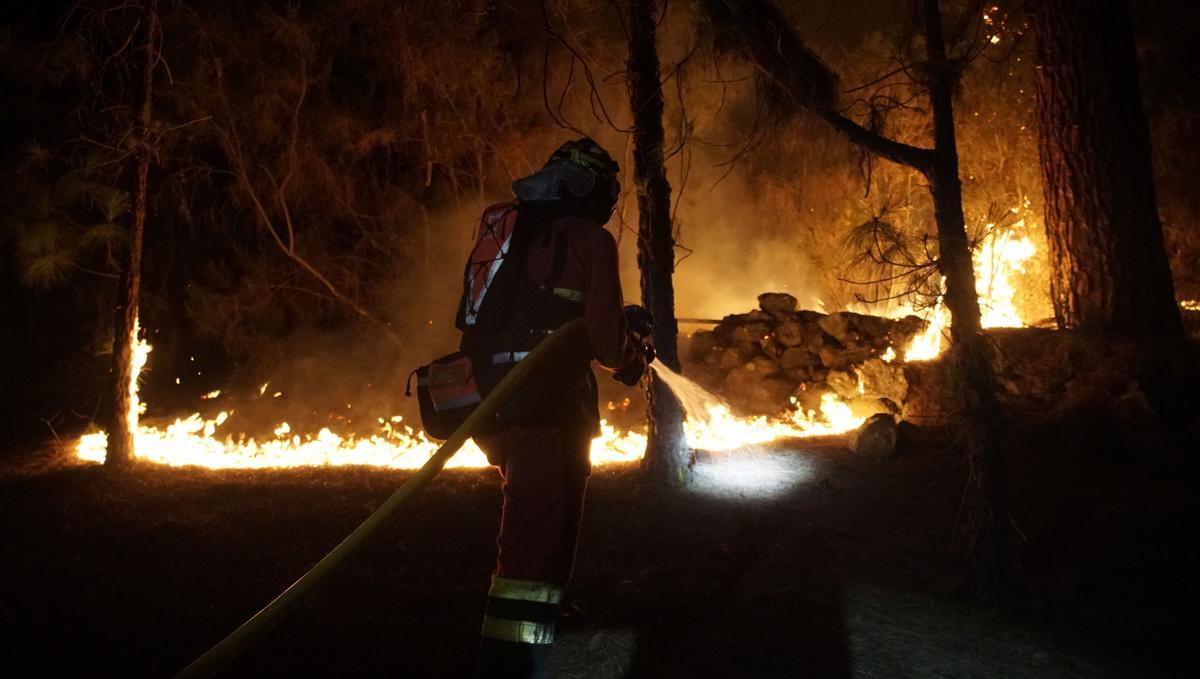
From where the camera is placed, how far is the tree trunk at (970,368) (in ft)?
12.1

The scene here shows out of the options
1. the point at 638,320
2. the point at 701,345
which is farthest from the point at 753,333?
the point at 638,320

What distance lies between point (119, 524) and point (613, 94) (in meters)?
9.36

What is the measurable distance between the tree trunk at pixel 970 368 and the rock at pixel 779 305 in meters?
6.03

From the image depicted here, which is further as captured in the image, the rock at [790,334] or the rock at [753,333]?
the rock at [753,333]

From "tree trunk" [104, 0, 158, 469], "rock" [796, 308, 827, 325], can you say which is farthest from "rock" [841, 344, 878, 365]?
"tree trunk" [104, 0, 158, 469]

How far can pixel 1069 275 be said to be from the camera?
693 cm

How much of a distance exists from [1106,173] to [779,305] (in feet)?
13.4

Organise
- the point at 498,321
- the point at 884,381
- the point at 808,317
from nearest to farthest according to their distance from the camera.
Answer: the point at 498,321 → the point at 884,381 → the point at 808,317

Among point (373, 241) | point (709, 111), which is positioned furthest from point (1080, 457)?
point (373, 241)

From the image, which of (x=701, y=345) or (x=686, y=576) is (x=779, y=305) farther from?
(x=686, y=576)

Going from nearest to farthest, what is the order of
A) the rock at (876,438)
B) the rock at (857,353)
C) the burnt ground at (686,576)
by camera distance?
1. the burnt ground at (686,576)
2. the rock at (876,438)
3. the rock at (857,353)

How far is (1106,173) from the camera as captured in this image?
6703 millimetres

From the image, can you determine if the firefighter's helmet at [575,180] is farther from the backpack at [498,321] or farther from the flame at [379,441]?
the flame at [379,441]

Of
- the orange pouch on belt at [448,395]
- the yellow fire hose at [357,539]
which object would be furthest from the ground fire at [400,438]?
the yellow fire hose at [357,539]
